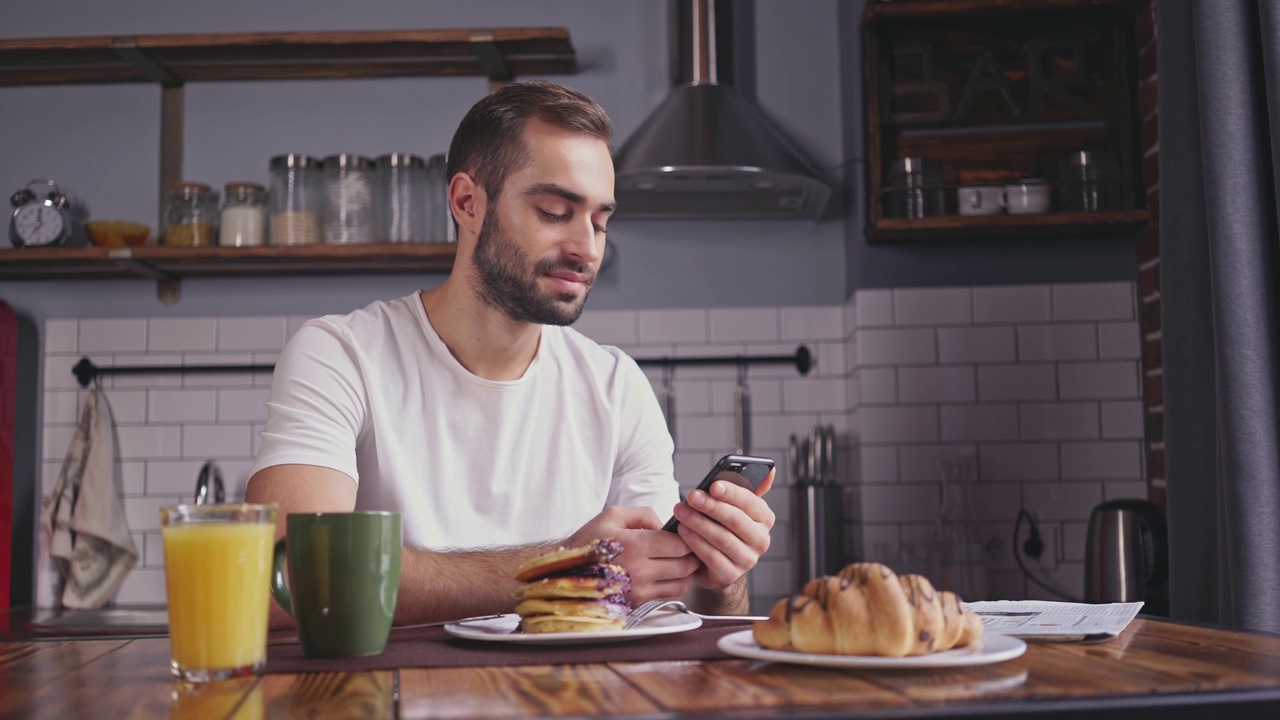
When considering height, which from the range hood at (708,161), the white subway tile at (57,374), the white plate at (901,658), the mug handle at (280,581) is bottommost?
the white plate at (901,658)

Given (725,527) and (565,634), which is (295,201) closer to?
(725,527)

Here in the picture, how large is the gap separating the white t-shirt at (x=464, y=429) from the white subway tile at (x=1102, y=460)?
1.39 m

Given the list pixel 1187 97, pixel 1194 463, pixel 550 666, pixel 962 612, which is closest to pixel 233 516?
pixel 550 666

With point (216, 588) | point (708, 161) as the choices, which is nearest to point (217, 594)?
point (216, 588)

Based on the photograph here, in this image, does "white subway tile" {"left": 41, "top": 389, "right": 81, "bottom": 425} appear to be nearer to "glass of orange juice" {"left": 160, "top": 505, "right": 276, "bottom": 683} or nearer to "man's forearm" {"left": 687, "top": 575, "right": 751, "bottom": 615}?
"man's forearm" {"left": 687, "top": 575, "right": 751, "bottom": 615}

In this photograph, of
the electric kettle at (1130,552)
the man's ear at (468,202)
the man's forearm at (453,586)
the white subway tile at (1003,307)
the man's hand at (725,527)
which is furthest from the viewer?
the white subway tile at (1003,307)

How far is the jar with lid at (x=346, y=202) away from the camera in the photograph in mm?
2996

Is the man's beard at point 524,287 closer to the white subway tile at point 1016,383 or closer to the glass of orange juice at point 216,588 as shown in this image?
the glass of orange juice at point 216,588

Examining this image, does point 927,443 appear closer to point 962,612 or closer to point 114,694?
point 962,612

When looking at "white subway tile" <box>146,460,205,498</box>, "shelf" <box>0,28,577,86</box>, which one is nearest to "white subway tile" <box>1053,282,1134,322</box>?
"shelf" <box>0,28,577,86</box>

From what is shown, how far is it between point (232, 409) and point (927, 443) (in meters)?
1.77

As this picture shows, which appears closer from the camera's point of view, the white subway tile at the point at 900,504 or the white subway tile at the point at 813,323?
the white subway tile at the point at 900,504

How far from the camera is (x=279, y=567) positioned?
3.22ft

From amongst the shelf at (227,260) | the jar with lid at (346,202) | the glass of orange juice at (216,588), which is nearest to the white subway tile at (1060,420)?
the shelf at (227,260)
